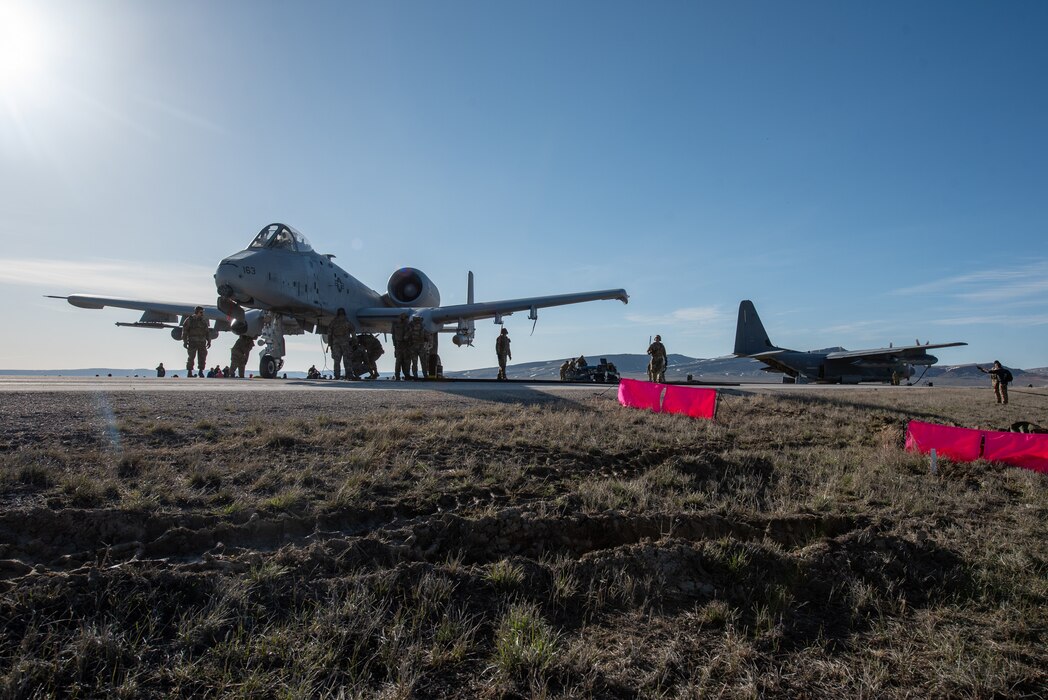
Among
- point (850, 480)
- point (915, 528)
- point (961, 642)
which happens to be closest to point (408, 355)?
point (850, 480)

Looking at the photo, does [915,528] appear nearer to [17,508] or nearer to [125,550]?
[125,550]

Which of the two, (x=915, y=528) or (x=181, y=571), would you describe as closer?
(x=181, y=571)

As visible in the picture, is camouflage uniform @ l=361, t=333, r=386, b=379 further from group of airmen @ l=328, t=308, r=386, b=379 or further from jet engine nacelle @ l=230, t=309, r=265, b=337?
jet engine nacelle @ l=230, t=309, r=265, b=337

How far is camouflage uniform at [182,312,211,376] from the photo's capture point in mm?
18172

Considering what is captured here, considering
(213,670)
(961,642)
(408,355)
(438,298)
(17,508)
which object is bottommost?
(961,642)

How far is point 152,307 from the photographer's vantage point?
950 inches

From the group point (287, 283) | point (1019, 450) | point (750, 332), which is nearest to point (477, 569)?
point (1019, 450)

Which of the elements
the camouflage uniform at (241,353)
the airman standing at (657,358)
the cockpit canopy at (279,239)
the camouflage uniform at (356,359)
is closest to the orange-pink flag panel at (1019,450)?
the airman standing at (657,358)

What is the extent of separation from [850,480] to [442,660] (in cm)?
539

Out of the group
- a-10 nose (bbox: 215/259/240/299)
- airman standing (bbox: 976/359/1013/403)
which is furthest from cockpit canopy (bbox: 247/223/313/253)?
airman standing (bbox: 976/359/1013/403)

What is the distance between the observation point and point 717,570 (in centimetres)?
360

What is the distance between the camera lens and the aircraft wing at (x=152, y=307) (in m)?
22.5

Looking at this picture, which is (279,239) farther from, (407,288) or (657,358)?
(657,358)

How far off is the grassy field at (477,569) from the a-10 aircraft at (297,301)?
12.1 metres
